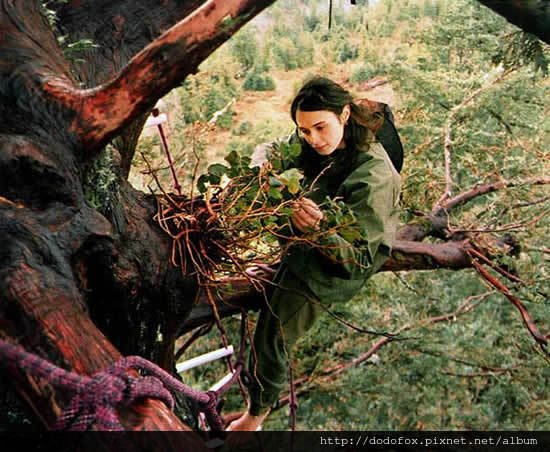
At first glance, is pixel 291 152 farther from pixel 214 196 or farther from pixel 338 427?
pixel 338 427

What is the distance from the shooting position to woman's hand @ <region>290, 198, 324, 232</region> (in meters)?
1.48

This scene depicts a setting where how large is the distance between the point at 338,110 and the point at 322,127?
0.06 m

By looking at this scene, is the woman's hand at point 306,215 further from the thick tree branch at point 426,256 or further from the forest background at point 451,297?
the forest background at point 451,297

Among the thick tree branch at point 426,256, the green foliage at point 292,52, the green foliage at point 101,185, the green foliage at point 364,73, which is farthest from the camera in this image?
the green foliage at point 292,52

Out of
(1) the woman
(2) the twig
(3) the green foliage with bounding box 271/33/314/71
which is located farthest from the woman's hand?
(3) the green foliage with bounding box 271/33/314/71

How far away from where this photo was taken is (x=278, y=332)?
69.7 inches

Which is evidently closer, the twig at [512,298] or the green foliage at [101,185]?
the green foliage at [101,185]

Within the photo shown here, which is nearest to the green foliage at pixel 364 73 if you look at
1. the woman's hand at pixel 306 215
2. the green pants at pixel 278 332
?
the green pants at pixel 278 332

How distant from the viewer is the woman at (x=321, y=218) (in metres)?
1.56

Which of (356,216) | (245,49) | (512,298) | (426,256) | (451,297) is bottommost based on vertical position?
(451,297)

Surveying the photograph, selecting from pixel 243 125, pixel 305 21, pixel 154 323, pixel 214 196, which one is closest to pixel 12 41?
pixel 214 196

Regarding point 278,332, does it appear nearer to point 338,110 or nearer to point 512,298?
point 338,110

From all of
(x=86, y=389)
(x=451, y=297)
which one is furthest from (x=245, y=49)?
(x=86, y=389)

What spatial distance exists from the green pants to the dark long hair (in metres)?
0.32
